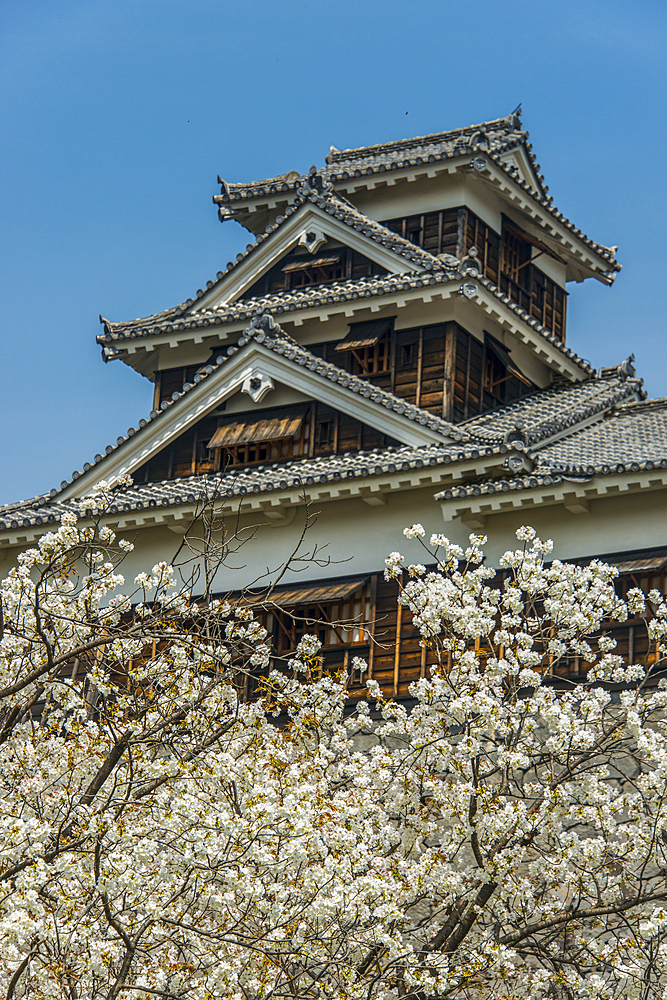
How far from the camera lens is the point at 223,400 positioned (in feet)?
69.5

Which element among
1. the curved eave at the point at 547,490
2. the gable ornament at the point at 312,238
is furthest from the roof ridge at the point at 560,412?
the gable ornament at the point at 312,238

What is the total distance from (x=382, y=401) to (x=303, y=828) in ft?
36.5

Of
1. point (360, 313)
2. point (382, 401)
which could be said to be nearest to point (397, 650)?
point (382, 401)

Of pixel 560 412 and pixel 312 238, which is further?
pixel 312 238

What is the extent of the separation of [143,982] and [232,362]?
13138mm

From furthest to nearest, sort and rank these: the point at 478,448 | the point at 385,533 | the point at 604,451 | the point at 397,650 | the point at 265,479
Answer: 1. the point at 265,479
2. the point at 604,451
3. the point at 385,533
4. the point at 478,448
5. the point at 397,650

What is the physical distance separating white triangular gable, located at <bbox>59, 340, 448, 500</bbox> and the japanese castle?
33 mm

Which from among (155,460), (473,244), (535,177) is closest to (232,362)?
(155,460)

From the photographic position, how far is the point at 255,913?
9.54 metres

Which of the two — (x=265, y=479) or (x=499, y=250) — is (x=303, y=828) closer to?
(x=265, y=479)

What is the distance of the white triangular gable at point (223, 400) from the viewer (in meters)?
20.1

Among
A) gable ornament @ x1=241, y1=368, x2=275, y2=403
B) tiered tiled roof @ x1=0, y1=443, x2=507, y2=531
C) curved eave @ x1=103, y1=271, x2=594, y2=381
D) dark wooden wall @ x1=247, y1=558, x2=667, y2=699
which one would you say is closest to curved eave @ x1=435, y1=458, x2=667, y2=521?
tiered tiled roof @ x1=0, y1=443, x2=507, y2=531

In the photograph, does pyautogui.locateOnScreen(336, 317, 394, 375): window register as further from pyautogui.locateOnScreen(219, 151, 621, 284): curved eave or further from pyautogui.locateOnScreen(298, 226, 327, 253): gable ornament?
pyautogui.locateOnScreen(219, 151, 621, 284): curved eave

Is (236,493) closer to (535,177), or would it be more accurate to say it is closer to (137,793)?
(137,793)
